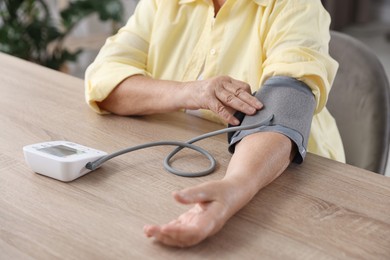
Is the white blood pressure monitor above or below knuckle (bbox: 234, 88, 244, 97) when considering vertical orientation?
below

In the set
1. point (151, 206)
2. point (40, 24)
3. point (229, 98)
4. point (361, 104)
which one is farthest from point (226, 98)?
point (40, 24)

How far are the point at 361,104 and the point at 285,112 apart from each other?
1.41 ft

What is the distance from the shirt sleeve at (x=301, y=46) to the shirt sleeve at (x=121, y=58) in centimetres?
28

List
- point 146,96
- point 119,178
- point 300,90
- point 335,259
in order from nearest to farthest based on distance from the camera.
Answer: point 335,259
point 119,178
point 300,90
point 146,96

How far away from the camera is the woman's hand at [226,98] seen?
106 cm

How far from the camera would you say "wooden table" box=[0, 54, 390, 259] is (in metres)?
0.77

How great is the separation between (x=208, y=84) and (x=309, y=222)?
1.21 ft

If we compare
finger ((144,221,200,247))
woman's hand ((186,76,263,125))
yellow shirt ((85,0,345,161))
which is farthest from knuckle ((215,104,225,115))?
finger ((144,221,200,247))

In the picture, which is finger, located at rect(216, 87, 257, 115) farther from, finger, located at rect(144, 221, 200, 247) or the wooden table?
finger, located at rect(144, 221, 200, 247)

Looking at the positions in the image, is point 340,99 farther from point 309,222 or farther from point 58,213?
point 58,213

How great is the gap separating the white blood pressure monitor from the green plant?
6.63ft

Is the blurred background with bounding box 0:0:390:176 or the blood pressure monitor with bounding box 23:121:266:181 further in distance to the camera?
the blurred background with bounding box 0:0:390:176

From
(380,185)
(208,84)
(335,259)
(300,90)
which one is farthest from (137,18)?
(335,259)

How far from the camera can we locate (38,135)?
1111mm
